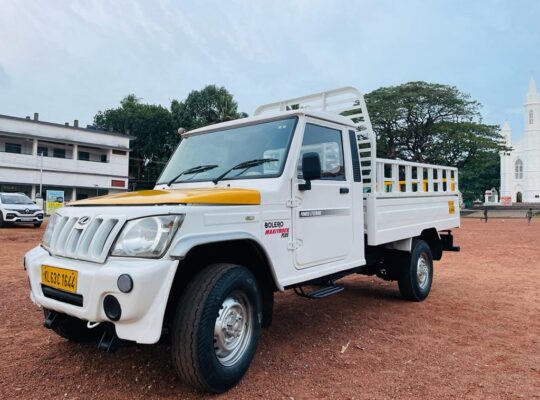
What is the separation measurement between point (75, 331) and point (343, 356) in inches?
98.8

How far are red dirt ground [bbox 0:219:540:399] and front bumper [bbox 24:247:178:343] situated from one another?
2.30 feet

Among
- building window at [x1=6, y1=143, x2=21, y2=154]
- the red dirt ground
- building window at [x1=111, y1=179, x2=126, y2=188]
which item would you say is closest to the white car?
the red dirt ground

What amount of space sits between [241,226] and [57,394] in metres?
1.80

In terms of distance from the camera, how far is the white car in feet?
54.2

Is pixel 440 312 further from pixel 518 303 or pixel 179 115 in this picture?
pixel 179 115

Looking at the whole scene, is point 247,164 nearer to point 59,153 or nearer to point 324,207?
point 324,207

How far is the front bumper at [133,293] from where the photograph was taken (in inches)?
98.7

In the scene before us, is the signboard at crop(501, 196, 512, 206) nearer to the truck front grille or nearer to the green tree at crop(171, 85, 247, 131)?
the green tree at crop(171, 85, 247, 131)

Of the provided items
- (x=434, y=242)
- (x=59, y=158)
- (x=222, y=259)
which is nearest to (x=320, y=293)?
(x=222, y=259)

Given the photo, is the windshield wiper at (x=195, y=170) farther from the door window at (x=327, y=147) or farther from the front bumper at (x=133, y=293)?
the front bumper at (x=133, y=293)

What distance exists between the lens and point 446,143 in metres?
33.3

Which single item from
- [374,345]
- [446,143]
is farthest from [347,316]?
[446,143]

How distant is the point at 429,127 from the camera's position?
113ft

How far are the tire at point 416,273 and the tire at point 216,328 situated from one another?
319 cm
